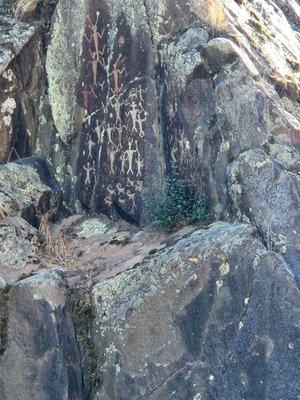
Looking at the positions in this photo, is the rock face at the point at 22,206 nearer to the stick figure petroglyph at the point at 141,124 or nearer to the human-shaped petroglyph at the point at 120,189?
the human-shaped petroglyph at the point at 120,189

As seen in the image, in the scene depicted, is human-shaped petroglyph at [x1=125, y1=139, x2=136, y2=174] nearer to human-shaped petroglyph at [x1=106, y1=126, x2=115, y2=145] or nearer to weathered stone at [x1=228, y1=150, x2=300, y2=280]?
human-shaped petroglyph at [x1=106, y1=126, x2=115, y2=145]

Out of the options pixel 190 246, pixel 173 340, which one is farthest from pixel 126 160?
pixel 173 340

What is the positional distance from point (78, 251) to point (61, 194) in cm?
98

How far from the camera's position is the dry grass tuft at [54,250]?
28.7 ft

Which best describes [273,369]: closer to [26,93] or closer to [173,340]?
[173,340]

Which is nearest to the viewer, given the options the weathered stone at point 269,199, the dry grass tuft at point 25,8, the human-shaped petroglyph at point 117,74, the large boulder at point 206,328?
the large boulder at point 206,328

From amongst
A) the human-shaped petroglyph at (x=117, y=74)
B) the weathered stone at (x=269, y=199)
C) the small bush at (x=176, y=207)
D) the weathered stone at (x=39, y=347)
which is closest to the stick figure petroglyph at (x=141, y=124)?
the human-shaped petroglyph at (x=117, y=74)

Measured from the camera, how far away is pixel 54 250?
8.86m

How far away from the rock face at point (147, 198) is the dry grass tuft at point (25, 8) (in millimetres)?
53

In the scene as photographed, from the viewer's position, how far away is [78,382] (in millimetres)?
7859

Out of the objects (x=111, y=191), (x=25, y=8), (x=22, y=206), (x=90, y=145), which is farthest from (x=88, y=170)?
(x=25, y=8)

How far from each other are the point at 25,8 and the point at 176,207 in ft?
9.48

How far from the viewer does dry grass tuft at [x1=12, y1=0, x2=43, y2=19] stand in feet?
33.9

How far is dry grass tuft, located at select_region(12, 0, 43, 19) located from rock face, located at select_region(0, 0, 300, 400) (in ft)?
0.17
